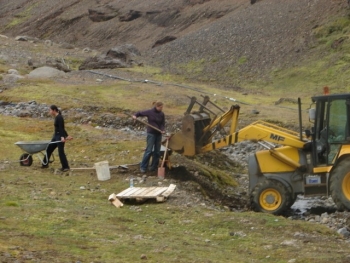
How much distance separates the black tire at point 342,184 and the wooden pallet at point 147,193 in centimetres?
332

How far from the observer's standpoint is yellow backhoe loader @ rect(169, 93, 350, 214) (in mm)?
16172

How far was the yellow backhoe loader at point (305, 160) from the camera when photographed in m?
16.2

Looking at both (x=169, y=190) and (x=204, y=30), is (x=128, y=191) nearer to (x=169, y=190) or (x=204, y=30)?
(x=169, y=190)

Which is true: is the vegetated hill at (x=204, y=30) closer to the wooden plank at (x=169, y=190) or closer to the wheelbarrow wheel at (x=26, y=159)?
the wheelbarrow wheel at (x=26, y=159)

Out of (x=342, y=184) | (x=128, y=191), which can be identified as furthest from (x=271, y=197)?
(x=128, y=191)

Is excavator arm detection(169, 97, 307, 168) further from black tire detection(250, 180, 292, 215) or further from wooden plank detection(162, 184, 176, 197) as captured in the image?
wooden plank detection(162, 184, 176, 197)

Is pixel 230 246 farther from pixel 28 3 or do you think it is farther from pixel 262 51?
pixel 28 3

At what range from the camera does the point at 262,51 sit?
170 ft

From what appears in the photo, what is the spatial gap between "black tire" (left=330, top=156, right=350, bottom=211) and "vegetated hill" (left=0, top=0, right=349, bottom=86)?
101 ft

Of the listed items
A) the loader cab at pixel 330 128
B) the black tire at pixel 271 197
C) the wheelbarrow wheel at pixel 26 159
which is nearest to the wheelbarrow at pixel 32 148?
the wheelbarrow wheel at pixel 26 159

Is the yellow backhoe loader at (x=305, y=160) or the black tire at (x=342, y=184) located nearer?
the black tire at (x=342, y=184)

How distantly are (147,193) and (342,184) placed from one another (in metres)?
3.91

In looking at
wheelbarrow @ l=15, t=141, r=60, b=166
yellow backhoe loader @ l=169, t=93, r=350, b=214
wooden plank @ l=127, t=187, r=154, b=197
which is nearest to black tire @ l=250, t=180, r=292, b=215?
yellow backhoe loader @ l=169, t=93, r=350, b=214

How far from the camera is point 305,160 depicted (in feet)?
56.1
